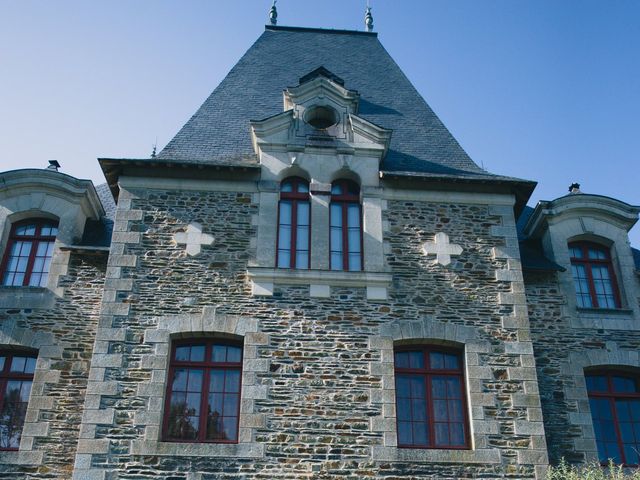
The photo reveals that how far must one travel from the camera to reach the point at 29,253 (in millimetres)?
12039

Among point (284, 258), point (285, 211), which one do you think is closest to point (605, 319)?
point (284, 258)

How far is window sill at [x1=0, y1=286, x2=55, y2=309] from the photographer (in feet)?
37.0

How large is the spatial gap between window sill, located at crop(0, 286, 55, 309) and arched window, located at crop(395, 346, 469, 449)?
5265 millimetres

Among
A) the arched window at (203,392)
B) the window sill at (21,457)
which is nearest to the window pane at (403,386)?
the arched window at (203,392)

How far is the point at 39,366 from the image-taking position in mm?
10734

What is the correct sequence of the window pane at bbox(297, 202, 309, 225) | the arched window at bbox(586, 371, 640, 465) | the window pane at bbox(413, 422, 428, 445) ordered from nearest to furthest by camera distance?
the window pane at bbox(413, 422, 428, 445), the arched window at bbox(586, 371, 640, 465), the window pane at bbox(297, 202, 309, 225)

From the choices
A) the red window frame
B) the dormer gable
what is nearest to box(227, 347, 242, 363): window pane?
the red window frame

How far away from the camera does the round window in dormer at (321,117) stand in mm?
12531

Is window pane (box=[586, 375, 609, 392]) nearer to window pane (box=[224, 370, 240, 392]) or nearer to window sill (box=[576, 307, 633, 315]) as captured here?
window sill (box=[576, 307, 633, 315])

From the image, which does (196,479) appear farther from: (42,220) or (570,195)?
(570,195)

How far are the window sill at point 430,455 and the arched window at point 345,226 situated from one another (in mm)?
2798

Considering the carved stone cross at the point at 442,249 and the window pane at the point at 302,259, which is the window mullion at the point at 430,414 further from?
the window pane at the point at 302,259

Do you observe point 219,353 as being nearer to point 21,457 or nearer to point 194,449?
point 194,449

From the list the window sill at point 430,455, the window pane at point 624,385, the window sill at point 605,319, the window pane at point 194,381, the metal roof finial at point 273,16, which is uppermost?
the metal roof finial at point 273,16
